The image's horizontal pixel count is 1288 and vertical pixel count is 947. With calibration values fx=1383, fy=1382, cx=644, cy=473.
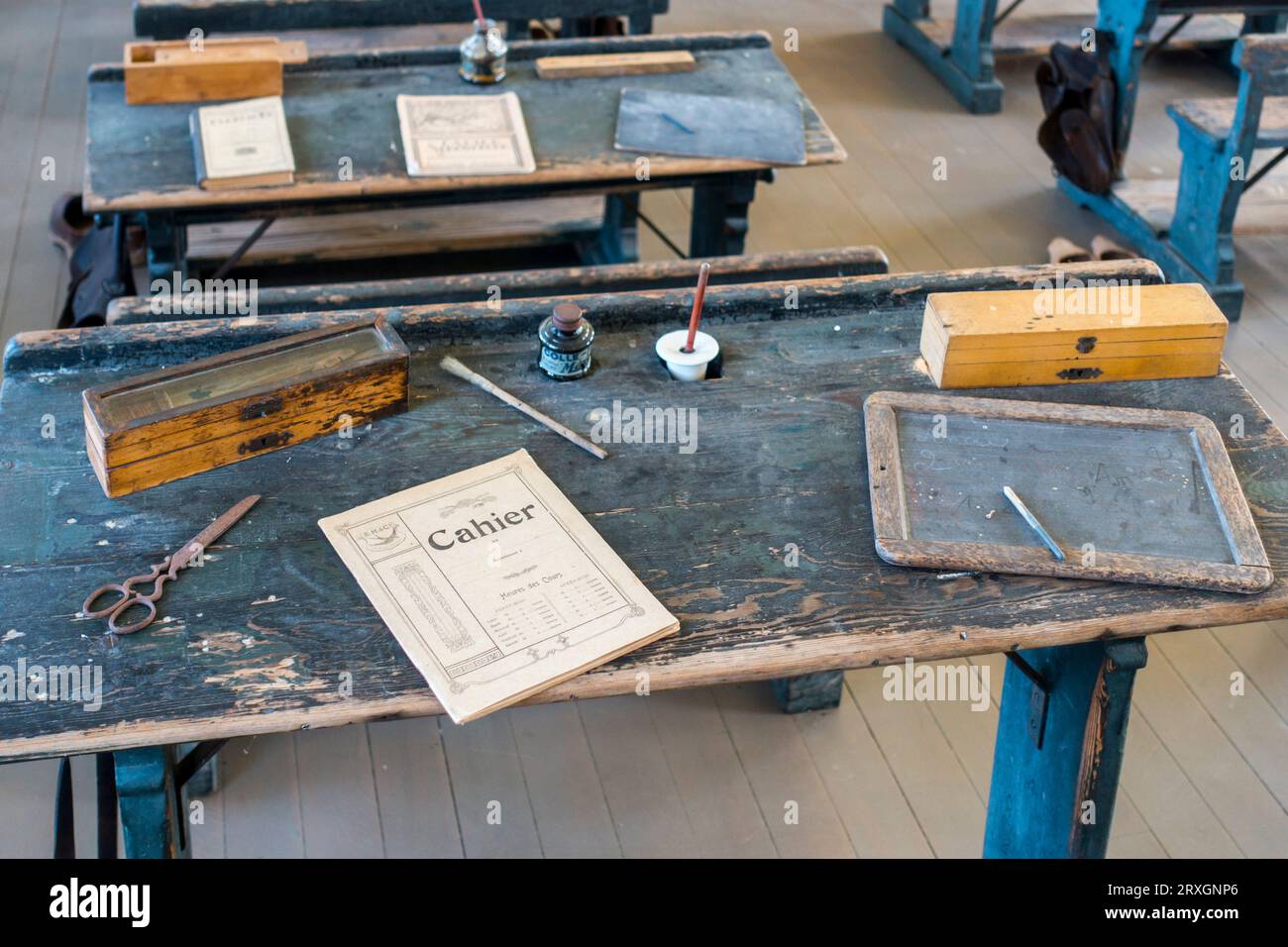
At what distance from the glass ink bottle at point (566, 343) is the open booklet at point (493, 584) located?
18 centimetres

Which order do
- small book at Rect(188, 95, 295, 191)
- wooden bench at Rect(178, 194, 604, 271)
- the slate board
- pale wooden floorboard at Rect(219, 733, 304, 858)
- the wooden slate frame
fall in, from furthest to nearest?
1. wooden bench at Rect(178, 194, 604, 271)
2. the slate board
3. small book at Rect(188, 95, 295, 191)
4. pale wooden floorboard at Rect(219, 733, 304, 858)
5. the wooden slate frame

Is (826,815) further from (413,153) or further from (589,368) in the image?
(413,153)

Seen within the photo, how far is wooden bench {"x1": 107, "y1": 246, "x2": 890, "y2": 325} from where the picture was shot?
6.58 feet

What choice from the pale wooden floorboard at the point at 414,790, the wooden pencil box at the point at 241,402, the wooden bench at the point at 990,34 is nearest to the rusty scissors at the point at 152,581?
the wooden pencil box at the point at 241,402

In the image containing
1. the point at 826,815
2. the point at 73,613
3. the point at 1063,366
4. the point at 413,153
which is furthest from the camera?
the point at 413,153

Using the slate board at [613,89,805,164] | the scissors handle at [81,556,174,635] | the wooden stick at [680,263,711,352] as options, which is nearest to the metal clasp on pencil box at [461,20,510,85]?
the slate board at [613,89,805,164]

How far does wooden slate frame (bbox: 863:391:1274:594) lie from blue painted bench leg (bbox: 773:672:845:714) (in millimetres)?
798

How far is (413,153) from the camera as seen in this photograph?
262 cm

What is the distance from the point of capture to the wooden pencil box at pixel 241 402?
4.95 ft

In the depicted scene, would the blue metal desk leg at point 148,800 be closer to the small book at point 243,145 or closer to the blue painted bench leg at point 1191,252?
the small book at point 243,145

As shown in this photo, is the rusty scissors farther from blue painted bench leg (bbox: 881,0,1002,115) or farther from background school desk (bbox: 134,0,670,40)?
blue painted bench leg (bbox: 881,0,1002,115)

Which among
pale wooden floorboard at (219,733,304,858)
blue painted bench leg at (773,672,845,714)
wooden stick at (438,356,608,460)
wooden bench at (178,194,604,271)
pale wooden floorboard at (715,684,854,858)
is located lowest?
pale wooden floorboard at (219,733,304,858)

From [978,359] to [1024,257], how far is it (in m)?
2.24
